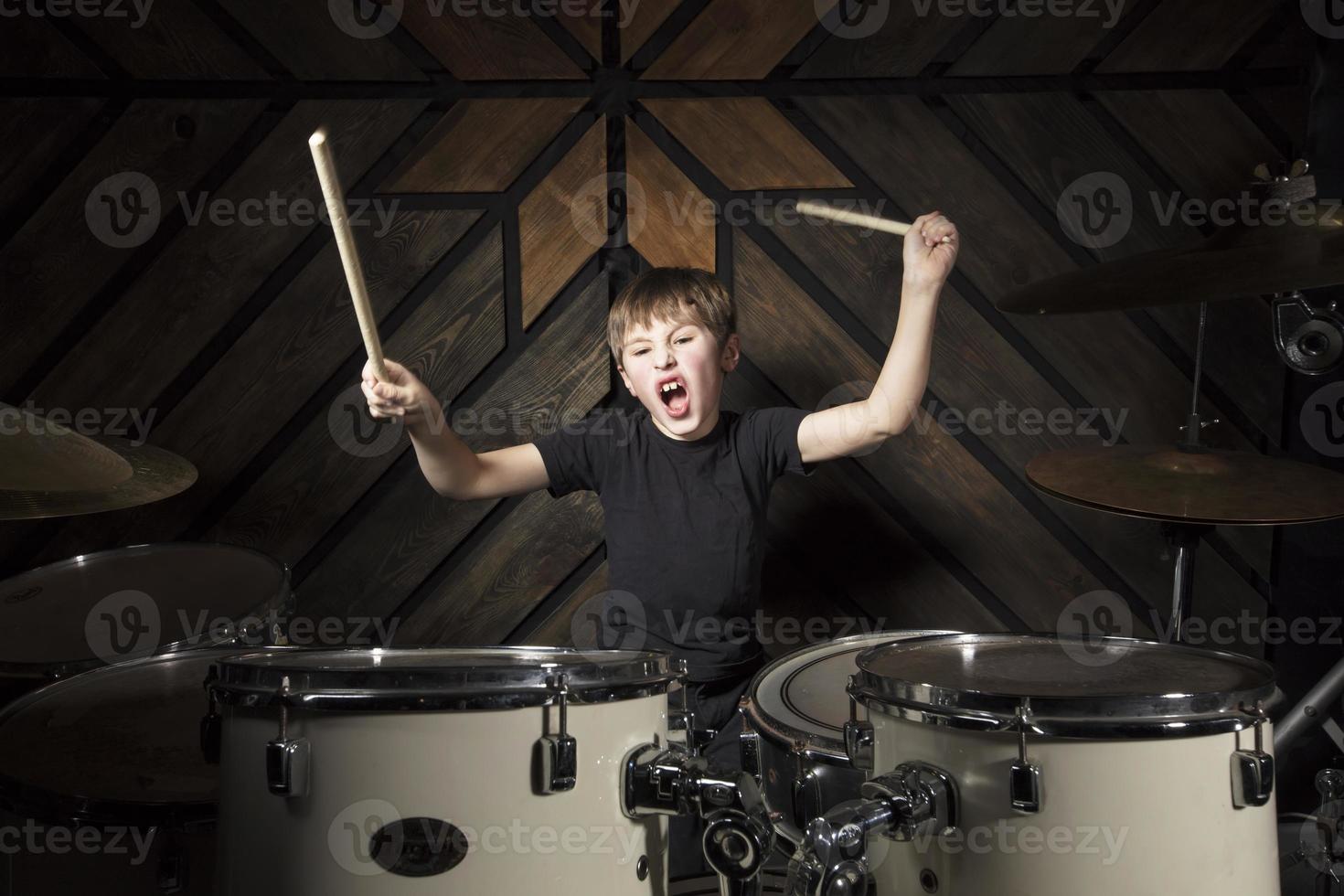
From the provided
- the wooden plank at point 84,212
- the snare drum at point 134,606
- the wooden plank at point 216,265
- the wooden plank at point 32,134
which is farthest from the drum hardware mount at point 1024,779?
the wooden plank at point 32,134

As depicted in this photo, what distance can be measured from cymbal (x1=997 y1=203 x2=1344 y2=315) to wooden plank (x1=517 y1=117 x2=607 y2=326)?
82cm

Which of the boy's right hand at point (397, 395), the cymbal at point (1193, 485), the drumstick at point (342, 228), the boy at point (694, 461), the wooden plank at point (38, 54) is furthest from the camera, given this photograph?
the wooden plank at point (38, 54)

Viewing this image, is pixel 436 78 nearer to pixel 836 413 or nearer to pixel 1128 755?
pixel 836 413

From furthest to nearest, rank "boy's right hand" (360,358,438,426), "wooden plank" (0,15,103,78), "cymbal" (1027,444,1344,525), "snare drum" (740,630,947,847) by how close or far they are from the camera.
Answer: "wooden plank" (0,15,103,78) < "cymbal" (1027,444,1344,525) < "boy's right hand" (360,358,438,426) < "snare drum" (740,630,947,847)

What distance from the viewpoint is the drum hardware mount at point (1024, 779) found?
3.31ft

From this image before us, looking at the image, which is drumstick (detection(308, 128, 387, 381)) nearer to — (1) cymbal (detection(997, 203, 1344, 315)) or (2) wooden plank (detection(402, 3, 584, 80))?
(2) wooden plank (detection(402, 3, 584, 80))

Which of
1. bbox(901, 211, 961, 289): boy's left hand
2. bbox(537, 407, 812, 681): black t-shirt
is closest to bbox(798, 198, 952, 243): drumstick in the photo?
bbox(901, 211, 961, 289): boy's left hand

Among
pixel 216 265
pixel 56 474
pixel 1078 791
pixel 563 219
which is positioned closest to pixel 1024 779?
pixel 1078 791

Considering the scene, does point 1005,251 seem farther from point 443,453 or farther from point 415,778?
point 415,778

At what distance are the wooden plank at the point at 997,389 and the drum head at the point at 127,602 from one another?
1.19 m

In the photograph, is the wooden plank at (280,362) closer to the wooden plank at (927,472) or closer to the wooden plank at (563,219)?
the wooden plank at (563,219)

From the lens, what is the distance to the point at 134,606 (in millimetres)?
1700

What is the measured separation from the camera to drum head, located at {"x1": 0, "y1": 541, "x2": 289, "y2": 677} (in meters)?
1.50

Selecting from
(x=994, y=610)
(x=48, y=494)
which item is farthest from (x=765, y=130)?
(x=48, y=494)
